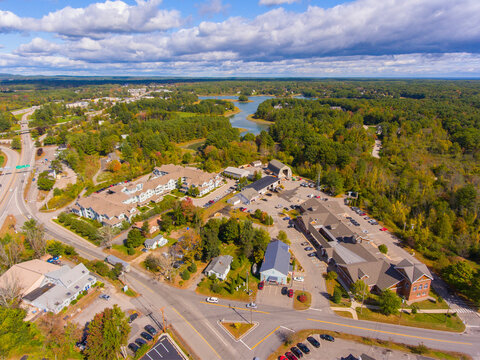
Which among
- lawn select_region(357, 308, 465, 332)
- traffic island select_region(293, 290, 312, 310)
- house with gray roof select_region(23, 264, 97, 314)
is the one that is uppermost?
house with gray roof select_region(23, 264, 97, 314)

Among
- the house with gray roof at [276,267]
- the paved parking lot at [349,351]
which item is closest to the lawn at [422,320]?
the paved parking lot at [349,351]

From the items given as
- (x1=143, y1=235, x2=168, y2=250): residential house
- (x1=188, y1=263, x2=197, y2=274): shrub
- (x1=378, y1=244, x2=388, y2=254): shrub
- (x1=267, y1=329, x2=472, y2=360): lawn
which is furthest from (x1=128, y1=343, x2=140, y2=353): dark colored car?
(x1=378, y1=244, x2=388, y2=254): shrub

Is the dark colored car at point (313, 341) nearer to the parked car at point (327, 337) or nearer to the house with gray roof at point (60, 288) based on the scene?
the parked car at point (327, 337)

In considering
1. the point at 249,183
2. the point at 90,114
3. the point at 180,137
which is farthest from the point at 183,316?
the point at 90,114

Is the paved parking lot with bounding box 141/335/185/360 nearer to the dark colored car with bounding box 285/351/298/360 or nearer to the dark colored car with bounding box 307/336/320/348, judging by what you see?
the dark colored car with bounding box 285/351/298/360

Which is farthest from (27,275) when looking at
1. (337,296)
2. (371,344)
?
(371,344)

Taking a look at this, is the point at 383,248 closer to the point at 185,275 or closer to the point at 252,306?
the point at 252,306
